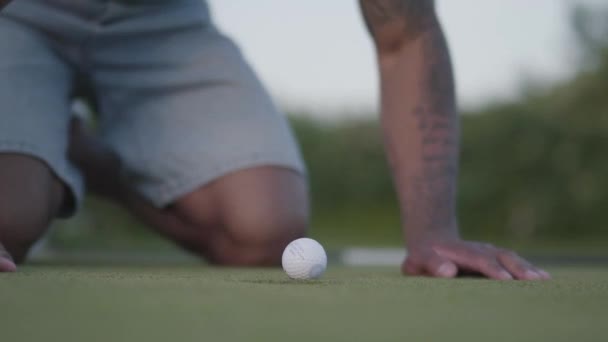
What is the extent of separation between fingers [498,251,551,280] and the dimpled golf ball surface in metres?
0.46

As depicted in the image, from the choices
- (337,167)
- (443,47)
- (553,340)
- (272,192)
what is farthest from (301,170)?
(337,167)

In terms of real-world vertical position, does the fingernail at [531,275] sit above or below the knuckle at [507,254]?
below

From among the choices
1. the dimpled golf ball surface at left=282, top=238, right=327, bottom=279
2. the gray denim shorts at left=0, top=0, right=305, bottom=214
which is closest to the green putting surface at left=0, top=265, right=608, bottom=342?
the dimpled golf ball surface at left=282, top=238, right=327, bottom=279

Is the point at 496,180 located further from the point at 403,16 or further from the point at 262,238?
the point at 403,16

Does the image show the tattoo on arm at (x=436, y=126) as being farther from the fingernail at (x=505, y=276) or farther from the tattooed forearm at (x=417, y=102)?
the fingernail at (x=505, y=276)

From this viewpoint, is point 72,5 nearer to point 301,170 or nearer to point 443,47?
point 301,170

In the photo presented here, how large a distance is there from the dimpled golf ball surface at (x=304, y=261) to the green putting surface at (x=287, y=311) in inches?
3.8

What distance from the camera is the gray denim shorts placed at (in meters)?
2.98

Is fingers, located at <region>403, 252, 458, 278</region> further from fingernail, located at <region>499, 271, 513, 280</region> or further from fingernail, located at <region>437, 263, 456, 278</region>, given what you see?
fingernail, located at <region>499, 271, 513, 280</region>

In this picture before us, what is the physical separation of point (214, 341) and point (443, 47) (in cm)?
174

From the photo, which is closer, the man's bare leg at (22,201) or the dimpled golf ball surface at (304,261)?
the dimpled golf ball surface at (304,261)

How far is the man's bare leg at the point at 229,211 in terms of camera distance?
3043 mm

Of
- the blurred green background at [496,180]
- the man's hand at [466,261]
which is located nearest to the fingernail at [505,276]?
the man's hand at [466,261]

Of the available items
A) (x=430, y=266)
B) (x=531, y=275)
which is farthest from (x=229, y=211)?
(x=531, y=275)
